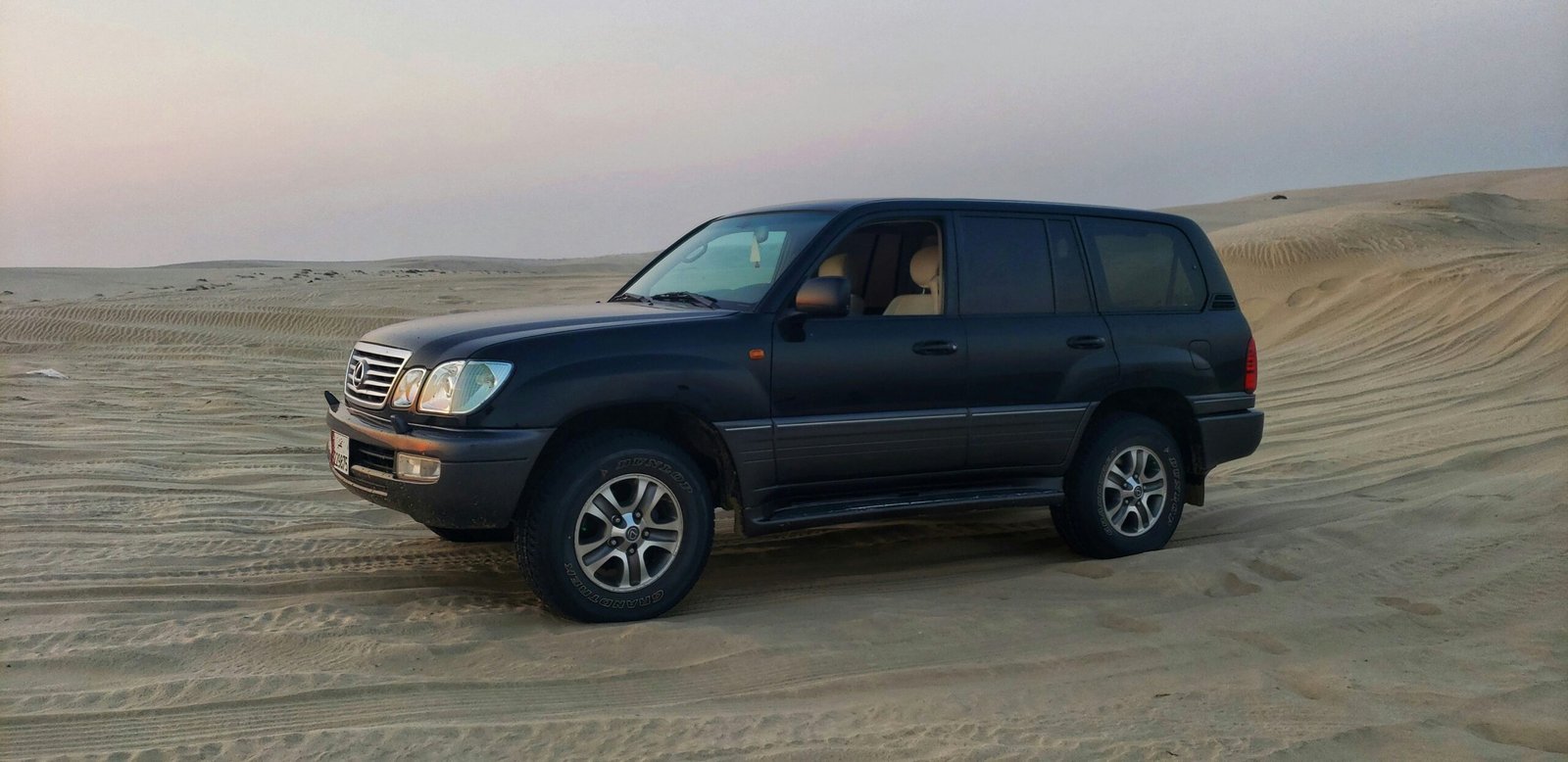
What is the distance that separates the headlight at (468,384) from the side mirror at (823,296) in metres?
1.28

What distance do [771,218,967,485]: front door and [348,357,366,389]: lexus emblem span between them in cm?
177

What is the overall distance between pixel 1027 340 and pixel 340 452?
320 centimetres

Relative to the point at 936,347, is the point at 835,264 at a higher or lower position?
higher

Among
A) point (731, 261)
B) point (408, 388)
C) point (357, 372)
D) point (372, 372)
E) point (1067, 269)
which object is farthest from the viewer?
point (1067, 269)

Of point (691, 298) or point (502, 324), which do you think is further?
point (691, 298)

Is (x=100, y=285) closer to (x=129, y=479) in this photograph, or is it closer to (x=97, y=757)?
(x=129, y=479)

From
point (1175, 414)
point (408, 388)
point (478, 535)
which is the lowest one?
point (478, 535)

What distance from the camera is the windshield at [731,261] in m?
5.88

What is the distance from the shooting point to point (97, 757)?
3758mm

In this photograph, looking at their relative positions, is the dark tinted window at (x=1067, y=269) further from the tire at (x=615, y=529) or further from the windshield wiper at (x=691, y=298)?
the tire at (x=615, y=529)

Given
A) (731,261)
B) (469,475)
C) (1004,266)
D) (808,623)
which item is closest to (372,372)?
(469,475)

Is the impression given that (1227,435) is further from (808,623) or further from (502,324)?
(502,324)

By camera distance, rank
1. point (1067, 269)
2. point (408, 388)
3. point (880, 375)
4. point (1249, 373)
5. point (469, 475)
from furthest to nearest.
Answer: point (1249, 373)
point (1067, 269)
point (880, 375)
point (408, 388)
point (469, 475)

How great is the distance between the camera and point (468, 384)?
5.00 metres
